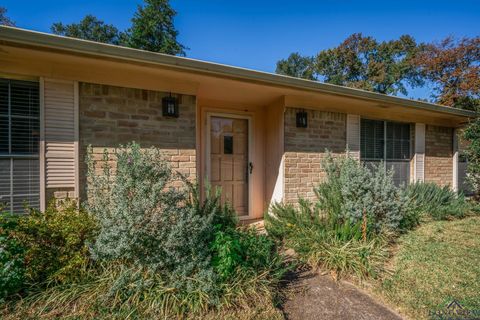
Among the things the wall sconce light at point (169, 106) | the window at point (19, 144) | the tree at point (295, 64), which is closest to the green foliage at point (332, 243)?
the wall sconce light at point (169, 106)

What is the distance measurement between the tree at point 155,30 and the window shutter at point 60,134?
621 inches

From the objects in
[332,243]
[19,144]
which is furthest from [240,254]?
[19,144]

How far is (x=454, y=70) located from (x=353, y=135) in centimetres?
965

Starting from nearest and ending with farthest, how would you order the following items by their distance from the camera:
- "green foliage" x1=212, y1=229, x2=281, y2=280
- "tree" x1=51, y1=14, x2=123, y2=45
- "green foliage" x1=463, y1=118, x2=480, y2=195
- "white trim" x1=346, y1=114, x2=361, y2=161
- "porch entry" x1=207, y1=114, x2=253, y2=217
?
"green foliage" x1=212, y1=229, x2=281, y2=280 → "porch entry" x1=207, y1=114, x2=253, y2=217 → "white trim" x1=346, y1=114, x2=361, y2=161 → "green foliage" x1=463, y1=118, x2=480, y2=195 → "tree" x1=51, y1=14, x2=123, y2=45

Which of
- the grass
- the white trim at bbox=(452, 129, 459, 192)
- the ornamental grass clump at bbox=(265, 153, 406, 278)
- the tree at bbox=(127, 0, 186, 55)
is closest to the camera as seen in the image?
the grass

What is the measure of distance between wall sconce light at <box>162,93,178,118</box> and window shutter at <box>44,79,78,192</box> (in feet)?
3.64

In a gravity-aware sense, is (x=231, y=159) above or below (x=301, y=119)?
below

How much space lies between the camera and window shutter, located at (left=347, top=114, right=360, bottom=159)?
526 cm

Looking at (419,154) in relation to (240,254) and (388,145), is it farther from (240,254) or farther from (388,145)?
(240,254)

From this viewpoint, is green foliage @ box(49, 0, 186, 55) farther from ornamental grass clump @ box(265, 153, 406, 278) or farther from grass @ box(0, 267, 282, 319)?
grass @ box(0, 267, 282, 319)

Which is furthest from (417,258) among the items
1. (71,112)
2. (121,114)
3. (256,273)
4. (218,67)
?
(71,112)

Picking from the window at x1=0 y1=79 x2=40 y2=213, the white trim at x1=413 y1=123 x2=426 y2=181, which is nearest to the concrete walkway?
the window at x1=0 y1=79 x2=40 y2=213

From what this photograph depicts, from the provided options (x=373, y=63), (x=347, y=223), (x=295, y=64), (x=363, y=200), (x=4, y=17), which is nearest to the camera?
(x=347, y=223)

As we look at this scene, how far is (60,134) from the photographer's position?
311 centimetres
